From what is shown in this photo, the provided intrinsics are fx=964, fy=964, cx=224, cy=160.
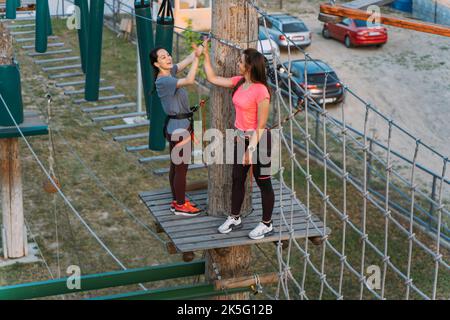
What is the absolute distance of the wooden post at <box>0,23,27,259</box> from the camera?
11.2m

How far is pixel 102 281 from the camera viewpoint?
6391 mm

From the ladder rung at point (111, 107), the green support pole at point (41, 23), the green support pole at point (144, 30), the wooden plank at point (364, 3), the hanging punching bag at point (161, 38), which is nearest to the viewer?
the wooden plank at point (364, 3)

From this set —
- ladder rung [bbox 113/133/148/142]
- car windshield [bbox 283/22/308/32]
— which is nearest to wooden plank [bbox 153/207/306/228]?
ladder rung [bbox 113/133/148/142]

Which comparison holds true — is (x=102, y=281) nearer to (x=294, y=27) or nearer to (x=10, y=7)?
(x=10, y=7)

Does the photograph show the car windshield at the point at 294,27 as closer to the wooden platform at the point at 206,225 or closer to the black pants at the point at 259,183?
the wooden platform at the point at 206,225

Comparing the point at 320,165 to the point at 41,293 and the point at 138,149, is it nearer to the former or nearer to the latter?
the point at 138,149

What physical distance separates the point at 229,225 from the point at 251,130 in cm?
67

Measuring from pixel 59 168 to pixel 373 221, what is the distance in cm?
490

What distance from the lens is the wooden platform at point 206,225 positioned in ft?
20.6

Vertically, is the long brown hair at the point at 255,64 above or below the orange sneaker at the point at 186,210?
above

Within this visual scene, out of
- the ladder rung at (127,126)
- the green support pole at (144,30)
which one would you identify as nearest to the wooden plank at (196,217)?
the green support pole at (144,30)

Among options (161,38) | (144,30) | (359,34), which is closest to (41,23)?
(144,30)

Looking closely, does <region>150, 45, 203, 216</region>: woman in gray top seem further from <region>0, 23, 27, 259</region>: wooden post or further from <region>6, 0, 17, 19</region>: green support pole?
<region>6, 0, 17, 19</region>: green support pole

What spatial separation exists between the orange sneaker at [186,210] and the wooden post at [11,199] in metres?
4.74
